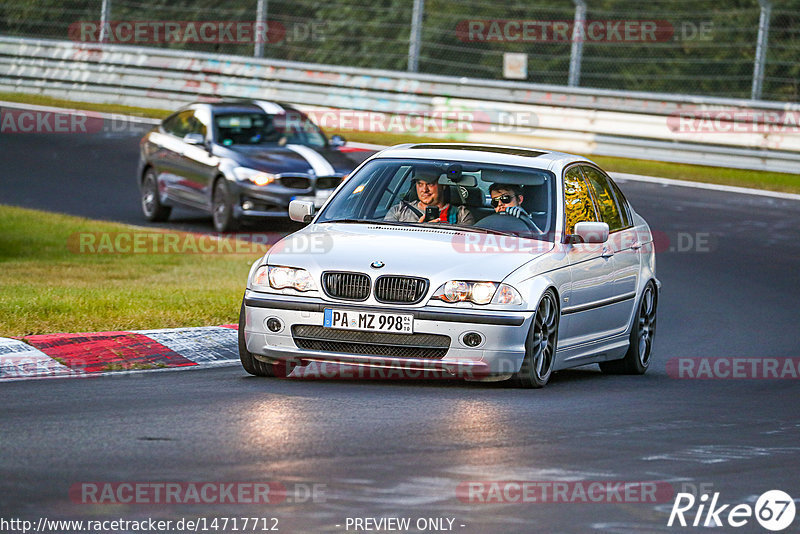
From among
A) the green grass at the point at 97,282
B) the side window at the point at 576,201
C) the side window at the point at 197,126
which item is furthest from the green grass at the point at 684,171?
the side window at the point at 576,201

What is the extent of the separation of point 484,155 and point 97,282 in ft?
17.2

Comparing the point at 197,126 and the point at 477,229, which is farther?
the point at 197,126

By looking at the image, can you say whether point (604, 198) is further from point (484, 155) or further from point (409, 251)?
point (409, 251)

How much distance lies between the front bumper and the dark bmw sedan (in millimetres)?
9218

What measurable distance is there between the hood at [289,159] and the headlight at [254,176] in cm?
6

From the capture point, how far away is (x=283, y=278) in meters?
A: 9.48

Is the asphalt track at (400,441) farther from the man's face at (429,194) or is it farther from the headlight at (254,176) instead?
the headlight at (254,176)

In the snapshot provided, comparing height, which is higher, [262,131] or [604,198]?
[604,198]

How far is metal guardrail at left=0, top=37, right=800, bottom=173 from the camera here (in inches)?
948

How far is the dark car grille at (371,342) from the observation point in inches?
364

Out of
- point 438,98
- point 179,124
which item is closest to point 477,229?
point 179,124

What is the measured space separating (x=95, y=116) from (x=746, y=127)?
40.9 ft

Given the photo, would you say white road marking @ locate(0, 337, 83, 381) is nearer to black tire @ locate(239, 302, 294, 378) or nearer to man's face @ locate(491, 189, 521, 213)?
black tire @ locate(239, 302, 294, 378)

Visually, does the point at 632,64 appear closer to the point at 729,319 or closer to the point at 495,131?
the point at 495,131
